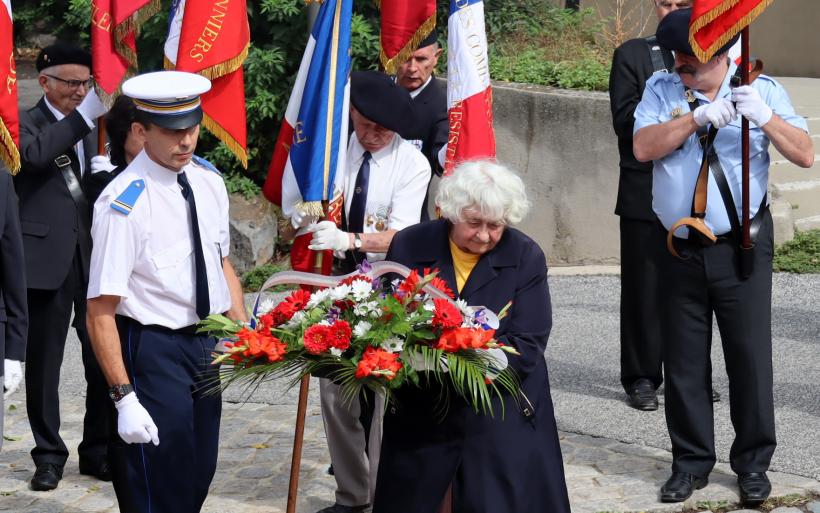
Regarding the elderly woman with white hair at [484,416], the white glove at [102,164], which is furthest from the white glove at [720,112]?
the white glove at [102,164]

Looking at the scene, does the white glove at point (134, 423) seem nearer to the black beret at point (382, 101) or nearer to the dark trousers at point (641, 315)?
the black beret at point (382, 101)

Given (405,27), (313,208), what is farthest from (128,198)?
(405,27)

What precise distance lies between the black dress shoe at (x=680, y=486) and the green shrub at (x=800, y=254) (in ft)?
15.7

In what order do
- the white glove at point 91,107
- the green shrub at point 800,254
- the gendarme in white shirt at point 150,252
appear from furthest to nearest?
the green shrub at point 800,254
the white glove at point 91,107
the gendarme in white shirt at point 150,252

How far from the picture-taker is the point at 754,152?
19.3ft

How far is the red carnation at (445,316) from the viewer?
4227 mm

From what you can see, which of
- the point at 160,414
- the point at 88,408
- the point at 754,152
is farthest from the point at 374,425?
the point at 754,152

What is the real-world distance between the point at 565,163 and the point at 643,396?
403 centimetres

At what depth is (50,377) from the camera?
6.56 m

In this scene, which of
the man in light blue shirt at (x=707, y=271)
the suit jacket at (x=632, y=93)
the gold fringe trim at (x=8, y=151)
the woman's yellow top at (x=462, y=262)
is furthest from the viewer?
the suit jacket at (x=632, y=93)

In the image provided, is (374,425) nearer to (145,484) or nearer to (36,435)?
(145,484)

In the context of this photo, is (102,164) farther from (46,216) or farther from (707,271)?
(707,271)

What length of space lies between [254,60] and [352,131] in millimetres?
5874

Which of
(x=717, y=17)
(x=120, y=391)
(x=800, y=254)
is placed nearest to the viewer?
(x=120, y=391)
